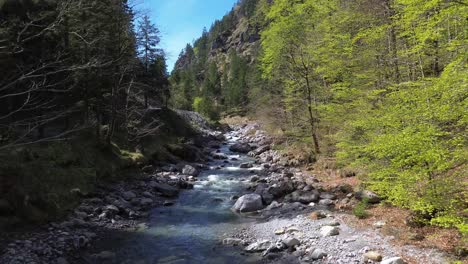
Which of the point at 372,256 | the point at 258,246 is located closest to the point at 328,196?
the point at 258,246

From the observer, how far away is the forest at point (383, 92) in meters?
8.73

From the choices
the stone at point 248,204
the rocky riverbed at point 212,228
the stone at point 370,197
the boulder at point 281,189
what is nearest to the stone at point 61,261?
the rocky riverbed at point 212,228

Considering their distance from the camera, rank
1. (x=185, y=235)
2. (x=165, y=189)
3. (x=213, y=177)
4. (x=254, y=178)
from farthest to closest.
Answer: (x=213, y=177), (x=254, y=178), (x=165, y=189), (x=185, y=235)

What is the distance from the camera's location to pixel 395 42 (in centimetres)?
1546

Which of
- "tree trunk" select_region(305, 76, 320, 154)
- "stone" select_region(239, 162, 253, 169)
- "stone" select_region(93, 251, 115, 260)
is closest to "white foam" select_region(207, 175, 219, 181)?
"stone" select_region(239, 162, 253, 169)

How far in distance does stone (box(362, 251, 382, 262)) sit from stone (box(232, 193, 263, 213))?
731cm

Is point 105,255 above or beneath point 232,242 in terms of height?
above

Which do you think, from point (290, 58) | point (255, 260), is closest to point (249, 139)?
point (290, 58)

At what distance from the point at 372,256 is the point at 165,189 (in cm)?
1295

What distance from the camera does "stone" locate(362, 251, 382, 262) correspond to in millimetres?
9953

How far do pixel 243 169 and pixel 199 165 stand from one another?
3753 mm

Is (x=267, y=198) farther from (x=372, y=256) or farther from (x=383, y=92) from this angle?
(x=372, y=256)

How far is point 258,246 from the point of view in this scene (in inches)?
481

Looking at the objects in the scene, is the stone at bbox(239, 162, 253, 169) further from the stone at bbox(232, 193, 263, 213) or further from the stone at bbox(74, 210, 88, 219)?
the stone at bbox(74, 210, 88, 219)
